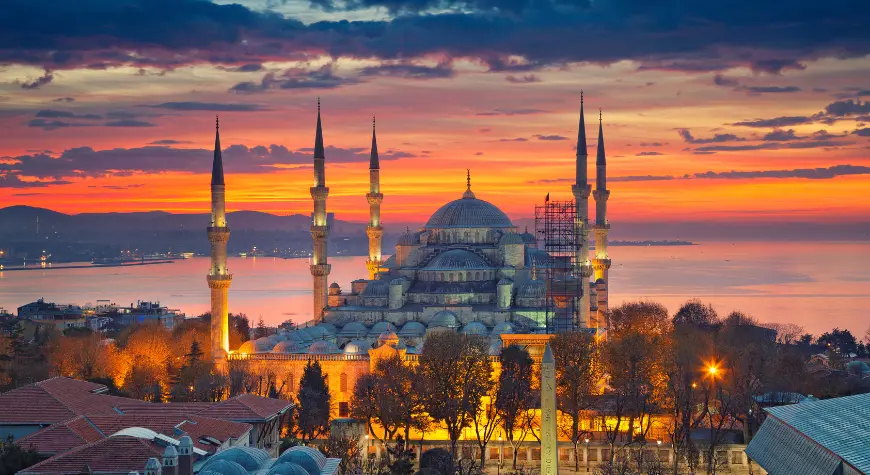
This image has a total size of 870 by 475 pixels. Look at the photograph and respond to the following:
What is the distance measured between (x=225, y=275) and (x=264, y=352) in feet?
13.6

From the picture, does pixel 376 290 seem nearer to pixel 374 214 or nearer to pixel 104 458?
pixel 374 214

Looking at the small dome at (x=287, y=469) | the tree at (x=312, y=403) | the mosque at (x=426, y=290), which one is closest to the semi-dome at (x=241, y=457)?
the small dome at (x=287, y=469)

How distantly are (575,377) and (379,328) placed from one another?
39.1 feet

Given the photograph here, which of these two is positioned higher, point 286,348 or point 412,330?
point 412,330

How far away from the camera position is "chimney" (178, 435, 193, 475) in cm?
2405

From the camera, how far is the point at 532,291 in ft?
161

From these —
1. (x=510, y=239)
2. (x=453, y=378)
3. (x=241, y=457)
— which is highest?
(x=510, y=239)

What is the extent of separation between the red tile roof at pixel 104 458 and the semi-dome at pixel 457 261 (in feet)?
86.5

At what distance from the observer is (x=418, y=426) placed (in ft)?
123

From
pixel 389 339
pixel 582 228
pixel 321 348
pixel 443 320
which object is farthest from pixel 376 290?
pixel 582 228

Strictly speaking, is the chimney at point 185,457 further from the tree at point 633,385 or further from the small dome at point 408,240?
the small dome at point 408,240

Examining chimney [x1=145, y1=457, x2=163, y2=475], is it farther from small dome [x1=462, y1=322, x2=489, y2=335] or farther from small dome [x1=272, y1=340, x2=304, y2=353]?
small dome [x1=462, y1=322, x2=489, y2=335]

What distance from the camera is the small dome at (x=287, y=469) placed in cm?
2411

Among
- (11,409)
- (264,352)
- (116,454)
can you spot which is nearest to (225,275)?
(264,352)
